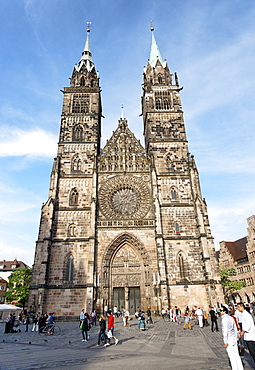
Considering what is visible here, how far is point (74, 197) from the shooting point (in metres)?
27.4

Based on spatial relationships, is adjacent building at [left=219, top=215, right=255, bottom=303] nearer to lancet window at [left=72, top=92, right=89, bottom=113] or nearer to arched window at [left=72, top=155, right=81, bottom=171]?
arched window at [left=72, top=155, right=81, bottom=171]

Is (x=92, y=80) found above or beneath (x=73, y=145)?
above

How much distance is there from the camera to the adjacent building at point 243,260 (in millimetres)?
43312

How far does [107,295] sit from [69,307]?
335cm

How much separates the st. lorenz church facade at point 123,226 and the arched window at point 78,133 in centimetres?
12

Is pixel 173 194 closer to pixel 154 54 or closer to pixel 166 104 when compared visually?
pixel 166 104

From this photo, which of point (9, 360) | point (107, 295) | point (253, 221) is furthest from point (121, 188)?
point (253, 221)

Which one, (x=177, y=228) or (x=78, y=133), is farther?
(x=78, y=133)

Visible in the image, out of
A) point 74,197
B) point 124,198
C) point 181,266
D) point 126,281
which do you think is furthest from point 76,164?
point 181,266

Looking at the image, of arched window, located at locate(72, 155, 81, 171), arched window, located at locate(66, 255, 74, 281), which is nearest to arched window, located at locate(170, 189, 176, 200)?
arched window, located at locate(72, 155, 81, 171)

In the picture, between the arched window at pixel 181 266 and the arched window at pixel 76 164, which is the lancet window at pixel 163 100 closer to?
the arched window at pixel 76 164

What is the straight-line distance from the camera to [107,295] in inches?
917

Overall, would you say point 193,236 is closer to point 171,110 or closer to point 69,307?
point 69,307

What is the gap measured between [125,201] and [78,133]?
10284 millimetres
